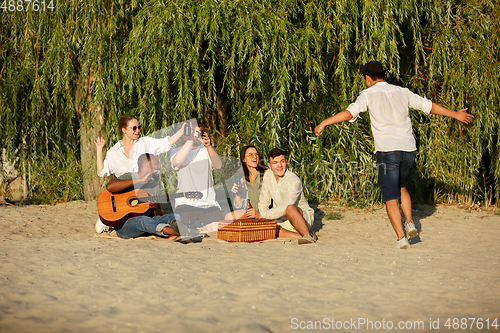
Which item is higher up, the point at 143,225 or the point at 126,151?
the point at 126,151

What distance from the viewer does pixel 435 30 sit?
6500mm

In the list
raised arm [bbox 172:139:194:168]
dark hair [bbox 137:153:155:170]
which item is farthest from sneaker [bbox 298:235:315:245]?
dark hair [bbox 137:153:155:170]

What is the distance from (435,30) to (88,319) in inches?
→ 244

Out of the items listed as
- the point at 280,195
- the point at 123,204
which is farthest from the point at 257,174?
the point at 123,204

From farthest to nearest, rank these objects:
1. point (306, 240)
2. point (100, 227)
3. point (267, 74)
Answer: point (267, 74), point (100, 227), point (306, 240)

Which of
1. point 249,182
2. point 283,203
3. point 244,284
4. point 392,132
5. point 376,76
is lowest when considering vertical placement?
point 244,284

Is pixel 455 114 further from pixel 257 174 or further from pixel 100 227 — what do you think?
pixel 100 227

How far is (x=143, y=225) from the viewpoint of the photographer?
450 centimetres

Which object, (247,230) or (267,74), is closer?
(247,230)

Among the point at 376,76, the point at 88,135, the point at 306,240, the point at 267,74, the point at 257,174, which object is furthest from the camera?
the point at 88,135

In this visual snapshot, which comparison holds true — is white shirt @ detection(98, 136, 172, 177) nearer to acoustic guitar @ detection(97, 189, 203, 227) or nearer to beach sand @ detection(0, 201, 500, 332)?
acoustic guitar @ detection(97, 189, 203, 227)

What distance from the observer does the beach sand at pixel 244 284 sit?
7.90 feet

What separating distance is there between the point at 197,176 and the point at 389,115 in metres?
2.16

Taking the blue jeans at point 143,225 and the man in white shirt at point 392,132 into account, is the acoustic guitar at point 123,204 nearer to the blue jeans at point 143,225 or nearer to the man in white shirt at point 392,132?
the blue jeans at point 143,225
